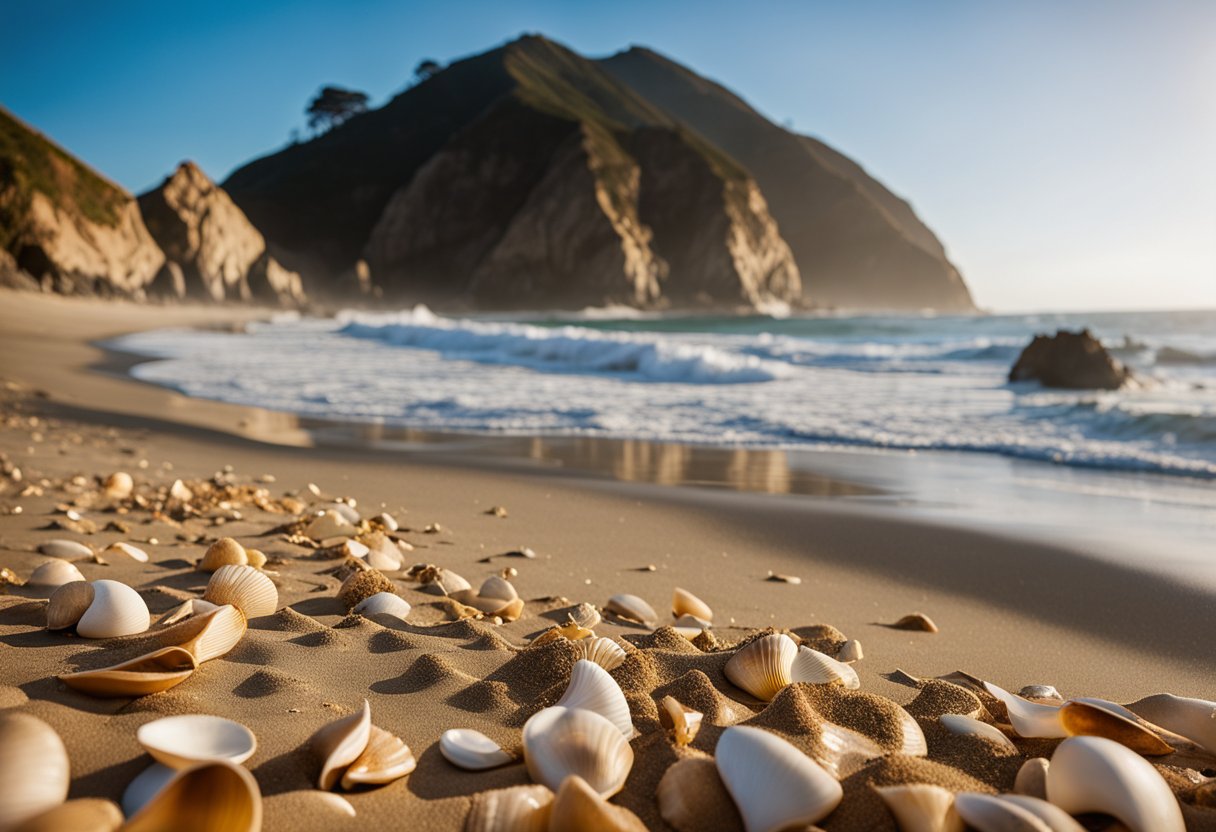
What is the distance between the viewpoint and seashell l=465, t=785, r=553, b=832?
1152 mm

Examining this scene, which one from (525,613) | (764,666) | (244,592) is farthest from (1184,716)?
(244,592)

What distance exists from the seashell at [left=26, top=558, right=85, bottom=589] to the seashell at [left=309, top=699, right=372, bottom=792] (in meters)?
1.48

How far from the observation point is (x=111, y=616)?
1.82 m

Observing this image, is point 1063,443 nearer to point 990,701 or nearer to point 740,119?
point 990,701

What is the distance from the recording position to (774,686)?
1801 millimetres

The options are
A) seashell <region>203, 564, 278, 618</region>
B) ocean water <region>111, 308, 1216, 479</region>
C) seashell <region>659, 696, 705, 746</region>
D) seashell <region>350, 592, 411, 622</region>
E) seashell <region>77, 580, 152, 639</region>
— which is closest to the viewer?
seashell <region>659, 696, 705, 746</region>

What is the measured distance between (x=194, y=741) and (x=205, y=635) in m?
0.48

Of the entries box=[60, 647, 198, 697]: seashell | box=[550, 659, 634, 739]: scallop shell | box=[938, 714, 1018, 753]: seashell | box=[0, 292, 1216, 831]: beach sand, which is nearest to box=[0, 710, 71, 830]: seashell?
box=[0, 292, 1216, 831]: beach sand

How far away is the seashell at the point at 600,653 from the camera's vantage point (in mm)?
1881

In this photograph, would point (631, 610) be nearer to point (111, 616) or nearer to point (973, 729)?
point (973, 729)

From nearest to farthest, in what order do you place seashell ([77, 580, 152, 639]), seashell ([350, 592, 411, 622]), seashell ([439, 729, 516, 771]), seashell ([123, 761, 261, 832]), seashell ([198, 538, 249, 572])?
seashell ([123, 761, 261, 832]) < seashell ([439, 729, 516, 771]) < seashell ([77, 580, 152, 639]) < seashell ([350, 592, 411, 622]) < seashell ([198, 538, 249, 572])

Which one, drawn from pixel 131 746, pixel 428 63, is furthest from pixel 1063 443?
pixel 428 63

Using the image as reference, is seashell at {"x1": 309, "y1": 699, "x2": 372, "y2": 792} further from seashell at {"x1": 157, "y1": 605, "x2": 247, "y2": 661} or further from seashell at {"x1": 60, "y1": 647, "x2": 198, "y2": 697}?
seashell at {"x1": 157, "y1": 605, "x2": 247, "y2": 661}

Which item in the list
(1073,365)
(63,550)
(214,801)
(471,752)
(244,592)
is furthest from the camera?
(1073,365)
